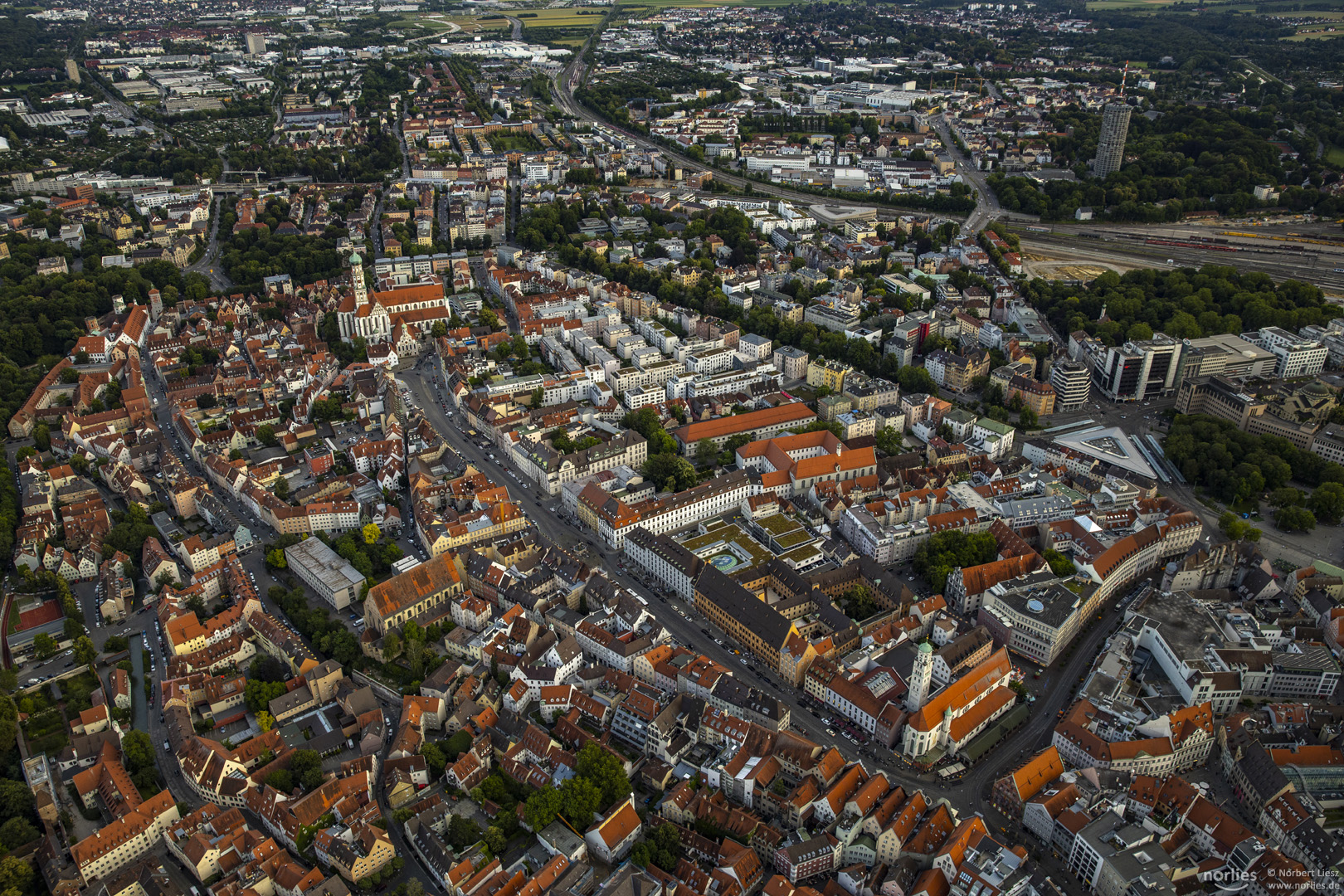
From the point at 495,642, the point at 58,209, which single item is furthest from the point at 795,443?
the point at 58,209

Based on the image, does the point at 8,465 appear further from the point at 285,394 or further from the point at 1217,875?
the point at 1217,875

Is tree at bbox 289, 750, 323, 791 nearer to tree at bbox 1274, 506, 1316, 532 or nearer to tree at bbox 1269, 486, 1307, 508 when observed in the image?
tree at bbox 1274, 506, 1316, 532

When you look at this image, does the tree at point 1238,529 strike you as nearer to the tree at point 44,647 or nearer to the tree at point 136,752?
the tree at point 136,752

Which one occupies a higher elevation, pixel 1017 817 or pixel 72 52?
pixel 72 52

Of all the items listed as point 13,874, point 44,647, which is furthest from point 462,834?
point 44,647

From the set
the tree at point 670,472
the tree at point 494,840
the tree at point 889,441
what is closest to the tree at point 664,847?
the tree at point 494,840

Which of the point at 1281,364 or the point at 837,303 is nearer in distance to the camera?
the point at 1281,364
